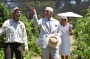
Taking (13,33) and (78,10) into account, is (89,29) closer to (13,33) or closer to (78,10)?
(13,33)

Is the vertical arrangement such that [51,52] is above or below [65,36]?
below

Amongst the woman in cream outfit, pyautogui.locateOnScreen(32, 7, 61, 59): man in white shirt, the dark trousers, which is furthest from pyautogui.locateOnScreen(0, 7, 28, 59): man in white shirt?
the woman in cream outfit

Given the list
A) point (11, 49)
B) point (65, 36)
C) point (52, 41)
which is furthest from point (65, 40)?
point (11, 49)

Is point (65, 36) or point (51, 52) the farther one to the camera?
point (65, 36)

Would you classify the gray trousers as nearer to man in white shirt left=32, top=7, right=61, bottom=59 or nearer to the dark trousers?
man in white shirt left=32, top=7, right=61, bottom=59

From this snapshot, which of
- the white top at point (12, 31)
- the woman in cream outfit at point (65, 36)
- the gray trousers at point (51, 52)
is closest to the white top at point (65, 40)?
the woman in cream outfit at point (65, 36)

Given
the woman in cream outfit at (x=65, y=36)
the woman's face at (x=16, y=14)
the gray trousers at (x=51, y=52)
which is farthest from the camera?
the woman in cream outfit at (x=65, y=36)

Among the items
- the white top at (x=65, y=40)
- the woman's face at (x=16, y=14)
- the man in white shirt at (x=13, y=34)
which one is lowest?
the white top at (x=65, y=40)

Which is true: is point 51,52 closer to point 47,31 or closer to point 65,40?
point 47,31

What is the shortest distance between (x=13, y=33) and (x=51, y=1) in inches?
588

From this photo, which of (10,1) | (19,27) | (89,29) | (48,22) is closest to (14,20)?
(19,27)

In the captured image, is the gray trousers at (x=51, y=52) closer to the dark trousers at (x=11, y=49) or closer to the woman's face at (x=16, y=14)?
the dark trousers at (x=11, y=49)

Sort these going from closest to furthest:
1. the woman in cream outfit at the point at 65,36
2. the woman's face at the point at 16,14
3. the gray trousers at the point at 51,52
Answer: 1. the woman's face at the point at 16,14
2. the gray trousers at the point at 51,52
3. the woman in cream outfit at the point at 65,36

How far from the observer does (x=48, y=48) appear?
8.26 m
